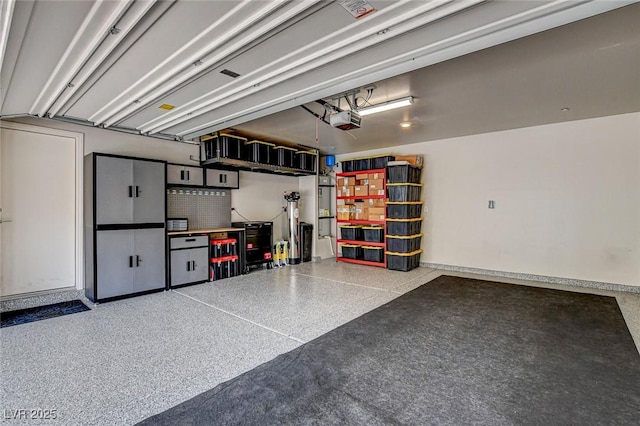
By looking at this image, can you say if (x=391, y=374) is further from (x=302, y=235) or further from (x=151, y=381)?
(x=302, y=235)

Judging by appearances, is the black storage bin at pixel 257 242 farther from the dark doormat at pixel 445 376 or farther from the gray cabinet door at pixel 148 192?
the dark doormat at pixel 445 376

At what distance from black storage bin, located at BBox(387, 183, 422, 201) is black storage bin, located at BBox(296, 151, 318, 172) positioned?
1.93m

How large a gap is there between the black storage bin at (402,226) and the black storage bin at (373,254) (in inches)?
18.7

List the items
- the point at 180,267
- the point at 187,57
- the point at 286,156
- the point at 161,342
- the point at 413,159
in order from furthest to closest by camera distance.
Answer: the point at 286,156 < the point at 413,159 < the point at 180,267 < the point at 161,342 < the point at 187,57

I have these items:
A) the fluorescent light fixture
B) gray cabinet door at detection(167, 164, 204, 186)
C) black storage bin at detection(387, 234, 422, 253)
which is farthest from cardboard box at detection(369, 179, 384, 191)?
gray cabinet door at detection(167, 164, 204, 186)

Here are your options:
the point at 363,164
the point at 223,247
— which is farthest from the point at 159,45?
the point at 363,164

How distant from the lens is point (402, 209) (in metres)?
6.06

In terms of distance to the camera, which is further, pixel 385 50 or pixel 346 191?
pixel 346 191

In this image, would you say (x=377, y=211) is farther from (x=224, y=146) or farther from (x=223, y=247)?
(x=224, y=146)

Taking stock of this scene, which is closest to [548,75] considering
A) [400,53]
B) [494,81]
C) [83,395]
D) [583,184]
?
[494,81]

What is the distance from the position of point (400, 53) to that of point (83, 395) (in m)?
3.39

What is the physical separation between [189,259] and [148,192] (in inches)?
48.9

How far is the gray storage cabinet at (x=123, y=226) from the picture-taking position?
4082 millimetres

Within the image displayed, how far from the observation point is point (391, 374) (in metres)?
2.34
